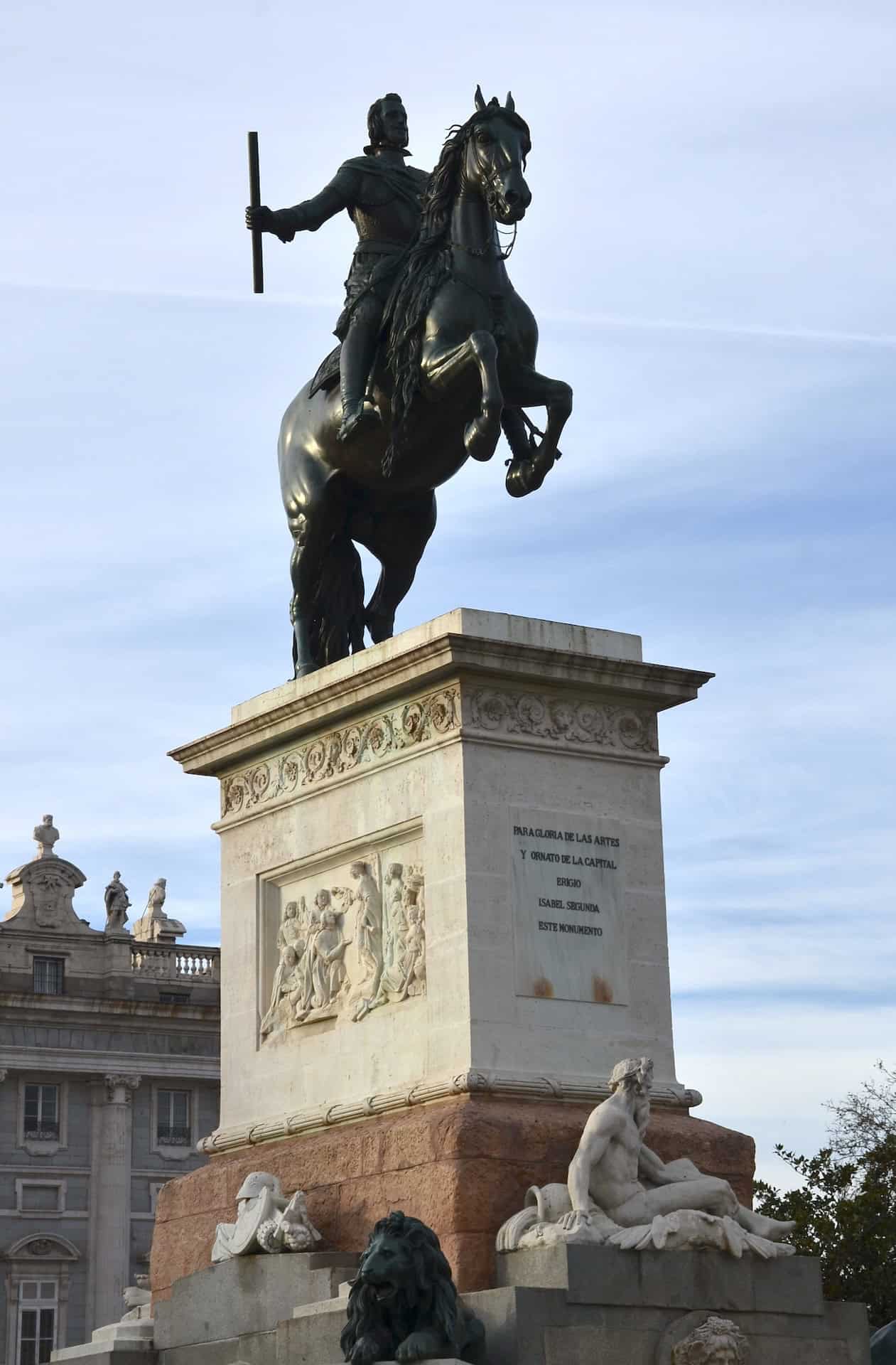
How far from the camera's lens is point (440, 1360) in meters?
12.5

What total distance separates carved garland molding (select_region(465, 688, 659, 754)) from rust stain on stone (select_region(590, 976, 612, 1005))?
135 cm

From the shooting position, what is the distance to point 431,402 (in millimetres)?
15930

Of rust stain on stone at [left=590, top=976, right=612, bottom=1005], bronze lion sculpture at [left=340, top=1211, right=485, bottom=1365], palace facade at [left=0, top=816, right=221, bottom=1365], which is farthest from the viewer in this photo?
palace facade at [left=0, top=816, right=221, bottom=1365]

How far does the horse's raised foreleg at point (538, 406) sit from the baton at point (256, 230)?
72.7 inches

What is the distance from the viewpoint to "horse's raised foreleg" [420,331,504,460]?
15.2 meters

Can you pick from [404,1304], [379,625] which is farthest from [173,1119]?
[404,1304]

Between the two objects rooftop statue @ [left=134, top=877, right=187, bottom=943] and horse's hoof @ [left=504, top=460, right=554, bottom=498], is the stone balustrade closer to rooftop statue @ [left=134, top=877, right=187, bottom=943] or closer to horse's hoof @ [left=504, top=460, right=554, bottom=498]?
rooftop statue @ [left=134, top=877, right=187, bottom=943]

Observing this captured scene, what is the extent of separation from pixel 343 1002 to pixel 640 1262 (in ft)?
9.33

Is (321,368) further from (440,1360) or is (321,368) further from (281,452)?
(440,1360)

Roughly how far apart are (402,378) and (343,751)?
2.24 meters

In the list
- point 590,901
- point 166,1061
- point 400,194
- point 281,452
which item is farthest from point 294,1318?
point 166,1061

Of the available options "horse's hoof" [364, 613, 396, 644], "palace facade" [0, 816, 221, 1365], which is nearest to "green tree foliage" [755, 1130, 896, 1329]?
"horse's hoof" [364, 613, 396, 644]

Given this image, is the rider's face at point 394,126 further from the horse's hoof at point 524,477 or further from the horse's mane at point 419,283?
the horse's hoof at point 524,477

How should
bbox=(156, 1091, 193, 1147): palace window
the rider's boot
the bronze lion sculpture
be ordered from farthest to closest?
bbox=(156, 1091, 193, 1147): palace window
the rider's boot
the bronze lion sculpture
